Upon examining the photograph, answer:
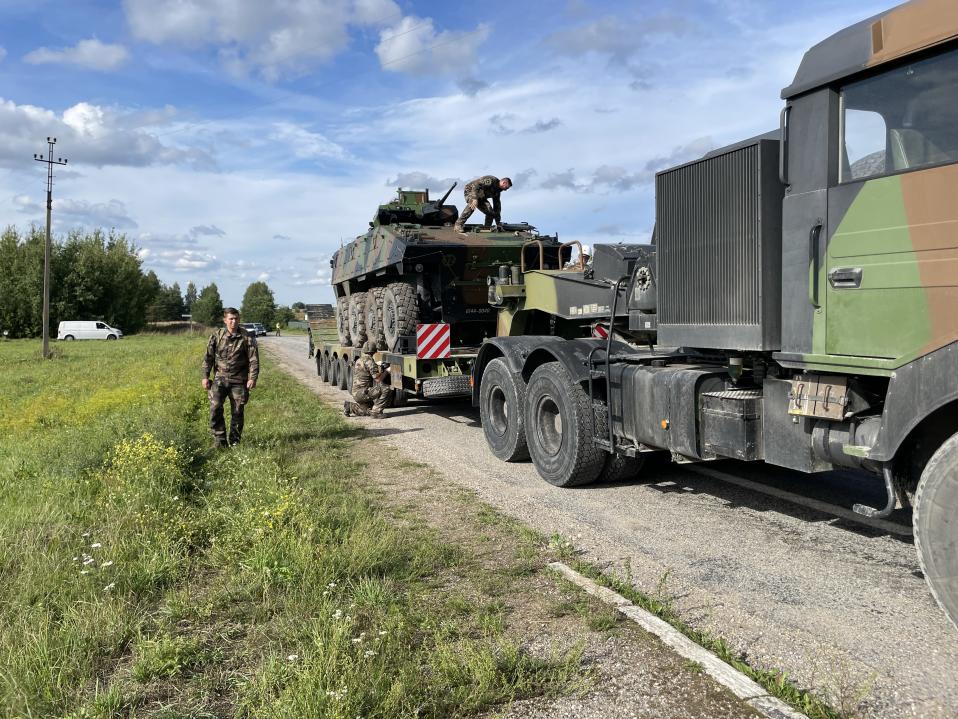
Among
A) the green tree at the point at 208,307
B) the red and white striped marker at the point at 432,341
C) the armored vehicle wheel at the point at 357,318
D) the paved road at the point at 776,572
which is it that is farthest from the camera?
the green tree at the point at 208,307

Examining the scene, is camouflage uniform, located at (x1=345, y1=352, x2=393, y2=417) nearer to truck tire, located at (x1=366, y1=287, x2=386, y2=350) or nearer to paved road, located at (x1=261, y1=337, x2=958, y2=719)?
truck tire, located at (x1=366, y1=287, x2=386, y2=350)

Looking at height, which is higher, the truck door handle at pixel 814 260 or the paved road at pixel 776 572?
the truck door handle at pixel 814 260

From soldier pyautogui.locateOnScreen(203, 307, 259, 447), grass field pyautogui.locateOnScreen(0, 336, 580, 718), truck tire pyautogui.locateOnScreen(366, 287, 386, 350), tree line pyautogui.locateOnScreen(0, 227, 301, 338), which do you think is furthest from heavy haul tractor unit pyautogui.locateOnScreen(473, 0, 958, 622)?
tree line pyautogui.locateOnScreen(0, 227, 301, 338)

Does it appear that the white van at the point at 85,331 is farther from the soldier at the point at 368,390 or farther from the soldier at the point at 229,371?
the soldier at the point at 229,371

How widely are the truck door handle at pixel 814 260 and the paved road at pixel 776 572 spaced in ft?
5.44

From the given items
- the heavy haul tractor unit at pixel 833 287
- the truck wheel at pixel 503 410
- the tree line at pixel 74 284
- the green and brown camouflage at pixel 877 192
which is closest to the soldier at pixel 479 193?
the truck wheel at pixel 503 410

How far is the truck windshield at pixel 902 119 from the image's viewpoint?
356 centimetres

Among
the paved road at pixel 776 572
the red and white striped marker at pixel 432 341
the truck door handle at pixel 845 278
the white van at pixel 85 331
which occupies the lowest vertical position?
the paved road at pixel 776 572

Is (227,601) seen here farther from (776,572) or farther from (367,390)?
(367,390)

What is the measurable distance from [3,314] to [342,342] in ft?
172

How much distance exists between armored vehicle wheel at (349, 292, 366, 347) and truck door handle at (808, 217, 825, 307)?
10.7 m

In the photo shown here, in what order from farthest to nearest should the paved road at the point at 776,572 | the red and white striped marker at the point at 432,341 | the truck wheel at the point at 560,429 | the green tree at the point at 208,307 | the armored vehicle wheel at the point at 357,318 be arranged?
the green tree at the point at 208,307
the armored vehicle wheel at the point at 357,318
the red and white striped marker at the point at 432,341
the truck wheel at the point at 560,429
the paved road at the point at 776,572

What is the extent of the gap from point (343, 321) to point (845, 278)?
1345cm

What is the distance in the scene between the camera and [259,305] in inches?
4286
